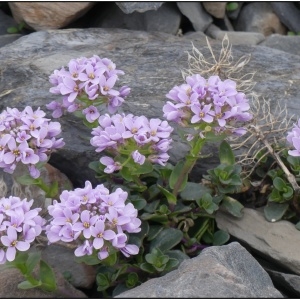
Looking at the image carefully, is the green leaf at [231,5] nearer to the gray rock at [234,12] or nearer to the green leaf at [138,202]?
the gray rock at [234,12]

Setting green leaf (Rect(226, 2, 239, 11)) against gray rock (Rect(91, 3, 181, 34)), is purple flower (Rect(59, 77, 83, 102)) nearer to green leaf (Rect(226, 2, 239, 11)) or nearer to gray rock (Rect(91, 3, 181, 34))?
gray rock (Rect(91, 3, 181, 34))

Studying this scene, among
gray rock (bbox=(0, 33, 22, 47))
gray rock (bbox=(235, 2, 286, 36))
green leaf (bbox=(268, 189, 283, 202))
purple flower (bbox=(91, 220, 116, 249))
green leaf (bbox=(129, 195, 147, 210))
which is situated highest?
purple flower (bbox=(91, 220, 116, 249))

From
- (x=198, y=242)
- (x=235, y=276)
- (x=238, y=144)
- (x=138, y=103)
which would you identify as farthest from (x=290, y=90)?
(x=235, y=276)

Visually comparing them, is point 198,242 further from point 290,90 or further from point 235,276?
point 290,90

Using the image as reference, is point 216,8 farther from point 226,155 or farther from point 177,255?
point 177,255

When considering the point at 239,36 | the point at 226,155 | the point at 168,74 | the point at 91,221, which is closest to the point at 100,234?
the point at 91,221

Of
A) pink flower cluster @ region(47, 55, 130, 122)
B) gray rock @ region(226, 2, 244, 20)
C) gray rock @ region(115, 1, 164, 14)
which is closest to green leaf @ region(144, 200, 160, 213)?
pink flower cluster @ region(47, 55, 130, 122)
